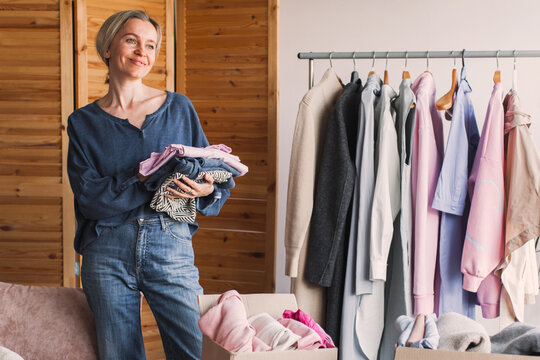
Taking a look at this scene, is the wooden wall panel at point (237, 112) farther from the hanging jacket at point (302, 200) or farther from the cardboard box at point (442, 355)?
the cardboard box at point (442, 355)

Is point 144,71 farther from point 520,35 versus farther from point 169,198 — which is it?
point 520,35

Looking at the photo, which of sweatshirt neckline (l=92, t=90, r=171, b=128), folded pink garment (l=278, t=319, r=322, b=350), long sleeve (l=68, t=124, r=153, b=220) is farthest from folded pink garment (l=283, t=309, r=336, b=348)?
sweatshirt neckline (l=92, t=90, r=171, b=128)

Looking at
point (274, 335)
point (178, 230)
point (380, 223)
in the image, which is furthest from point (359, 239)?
point (274, 335)

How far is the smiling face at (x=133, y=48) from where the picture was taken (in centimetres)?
176

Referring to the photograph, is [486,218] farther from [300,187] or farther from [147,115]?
[147,115]

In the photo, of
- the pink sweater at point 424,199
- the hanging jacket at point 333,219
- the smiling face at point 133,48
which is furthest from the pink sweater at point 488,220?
the smiling face at point 133,48

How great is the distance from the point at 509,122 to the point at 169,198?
1.40 metres

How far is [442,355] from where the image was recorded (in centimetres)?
91

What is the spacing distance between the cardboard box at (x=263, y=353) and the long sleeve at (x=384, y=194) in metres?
0.92

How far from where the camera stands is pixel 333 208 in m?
2.28

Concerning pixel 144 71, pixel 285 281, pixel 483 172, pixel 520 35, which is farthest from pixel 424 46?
pixel 144 71

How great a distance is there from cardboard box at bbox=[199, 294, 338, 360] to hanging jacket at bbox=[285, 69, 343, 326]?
3.07ft

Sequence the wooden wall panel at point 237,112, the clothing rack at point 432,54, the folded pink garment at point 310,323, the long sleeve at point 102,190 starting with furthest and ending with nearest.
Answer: the wooden wall panel at point 237,112
the clothing rack at point 432,54
the long sleeve at point 102,190
the folded pink garment at point 310,323

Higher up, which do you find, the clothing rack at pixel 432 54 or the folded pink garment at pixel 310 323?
the clothing rack at pixel 432 54
